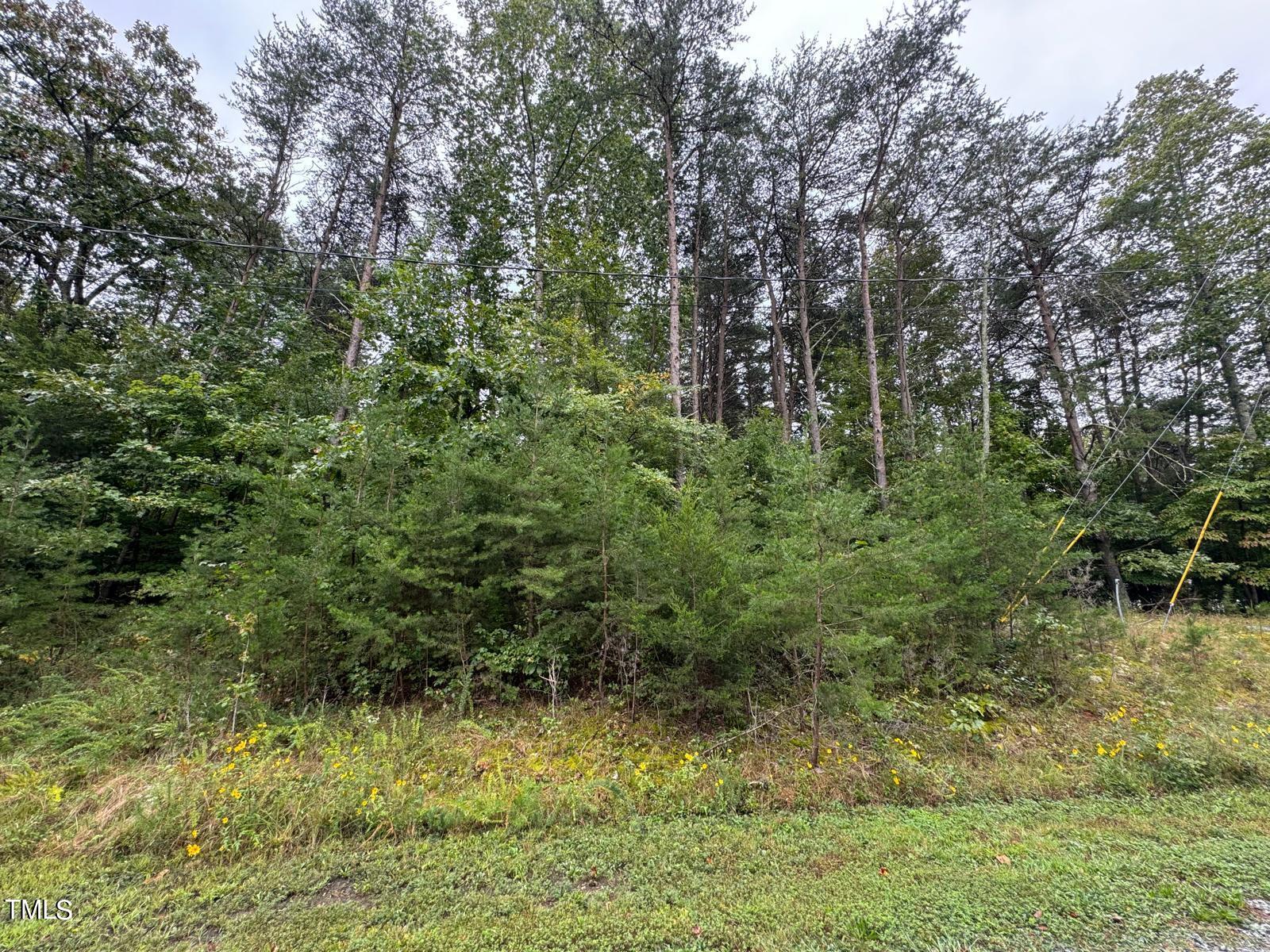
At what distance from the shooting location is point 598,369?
28.5 ft

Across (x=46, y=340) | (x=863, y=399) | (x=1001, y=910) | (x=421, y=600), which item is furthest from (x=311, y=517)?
(x=863, y=399)

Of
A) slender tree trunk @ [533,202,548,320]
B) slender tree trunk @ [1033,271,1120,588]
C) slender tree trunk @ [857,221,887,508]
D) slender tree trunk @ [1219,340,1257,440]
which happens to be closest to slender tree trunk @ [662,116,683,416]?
slender tree trunk @ [533,202,548,320]

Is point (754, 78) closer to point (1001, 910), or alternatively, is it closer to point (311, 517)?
point (311, 517)

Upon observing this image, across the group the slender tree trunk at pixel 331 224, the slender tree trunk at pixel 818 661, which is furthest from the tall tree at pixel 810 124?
the slender tree trunk at pixel 331 224

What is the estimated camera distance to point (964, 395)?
626 inches

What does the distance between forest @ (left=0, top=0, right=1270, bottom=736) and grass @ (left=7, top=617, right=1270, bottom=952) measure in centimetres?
55

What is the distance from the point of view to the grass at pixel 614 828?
2.02 m

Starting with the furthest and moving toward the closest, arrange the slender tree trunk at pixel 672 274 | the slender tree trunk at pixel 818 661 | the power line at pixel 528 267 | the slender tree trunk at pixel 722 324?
the slender tree trunk at pixel 722 324
the slender tree trunk at pixel 672 274
the power line at pixel 528 267
the slender tree trunk at pixel 818 661

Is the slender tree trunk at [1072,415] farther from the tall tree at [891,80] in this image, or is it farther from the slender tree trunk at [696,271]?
the slender tree trunk at [696,271]

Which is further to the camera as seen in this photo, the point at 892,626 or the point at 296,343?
the point at 296,343

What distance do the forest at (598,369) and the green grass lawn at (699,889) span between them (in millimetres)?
1052

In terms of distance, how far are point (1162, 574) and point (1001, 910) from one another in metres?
14.2

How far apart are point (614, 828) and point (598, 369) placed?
23.7ft

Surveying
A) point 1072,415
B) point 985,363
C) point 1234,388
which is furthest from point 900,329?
point 1234,388
